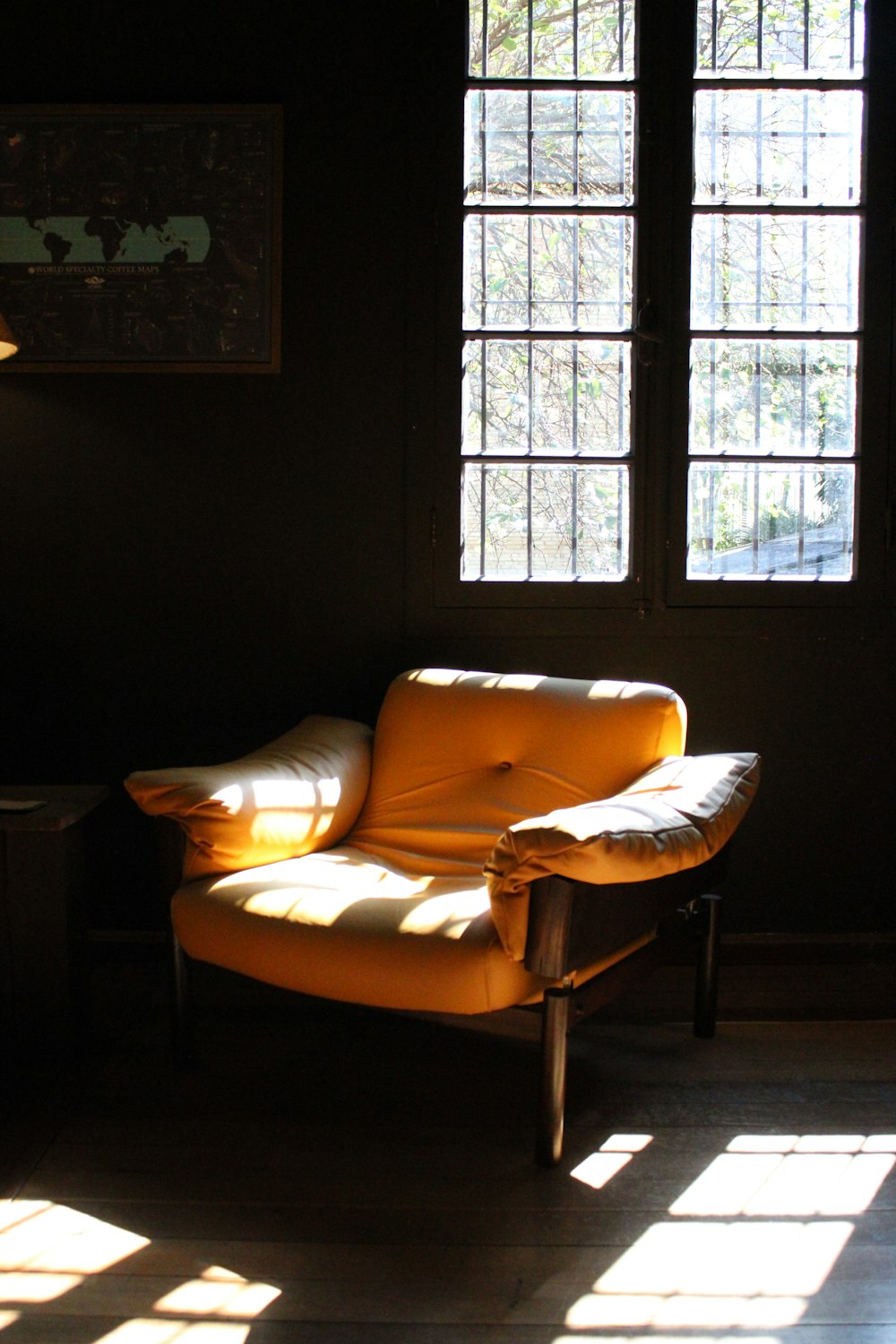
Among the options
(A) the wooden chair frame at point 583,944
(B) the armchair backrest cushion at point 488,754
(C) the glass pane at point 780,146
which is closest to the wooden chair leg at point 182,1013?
(A) the wooden chair frame at point 583,944

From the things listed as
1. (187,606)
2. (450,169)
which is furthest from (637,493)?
(187,606)

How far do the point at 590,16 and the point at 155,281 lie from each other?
54.0 inches

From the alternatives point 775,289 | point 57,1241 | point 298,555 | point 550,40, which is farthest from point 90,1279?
point 550,40

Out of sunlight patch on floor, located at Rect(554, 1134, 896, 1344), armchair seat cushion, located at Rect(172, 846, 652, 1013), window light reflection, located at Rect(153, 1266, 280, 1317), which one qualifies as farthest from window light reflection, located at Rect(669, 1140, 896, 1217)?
window light reflection, located at Rect(153, 1266, 280, 1317)

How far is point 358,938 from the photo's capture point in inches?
86.4

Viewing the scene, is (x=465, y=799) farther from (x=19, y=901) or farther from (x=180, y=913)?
(x=19, y=901)

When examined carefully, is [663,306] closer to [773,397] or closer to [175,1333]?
[773,397]

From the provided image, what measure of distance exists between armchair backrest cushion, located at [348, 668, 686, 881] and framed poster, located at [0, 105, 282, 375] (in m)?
1.09

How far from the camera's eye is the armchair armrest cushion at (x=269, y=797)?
97.2 inches

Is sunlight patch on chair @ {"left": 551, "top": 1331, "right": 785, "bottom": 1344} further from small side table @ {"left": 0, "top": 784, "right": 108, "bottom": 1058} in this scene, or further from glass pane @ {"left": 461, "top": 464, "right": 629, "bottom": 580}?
glass pane @ {"left": 461, "top": 464, "right": 629, "bottom": 580}

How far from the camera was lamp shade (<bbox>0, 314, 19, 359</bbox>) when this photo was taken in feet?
9.16

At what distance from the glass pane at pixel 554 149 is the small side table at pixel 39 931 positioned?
2.00 m

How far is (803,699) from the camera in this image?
3336 millimetres

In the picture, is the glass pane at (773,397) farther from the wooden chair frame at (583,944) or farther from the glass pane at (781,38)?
the wooden chair frame at (583,944)
